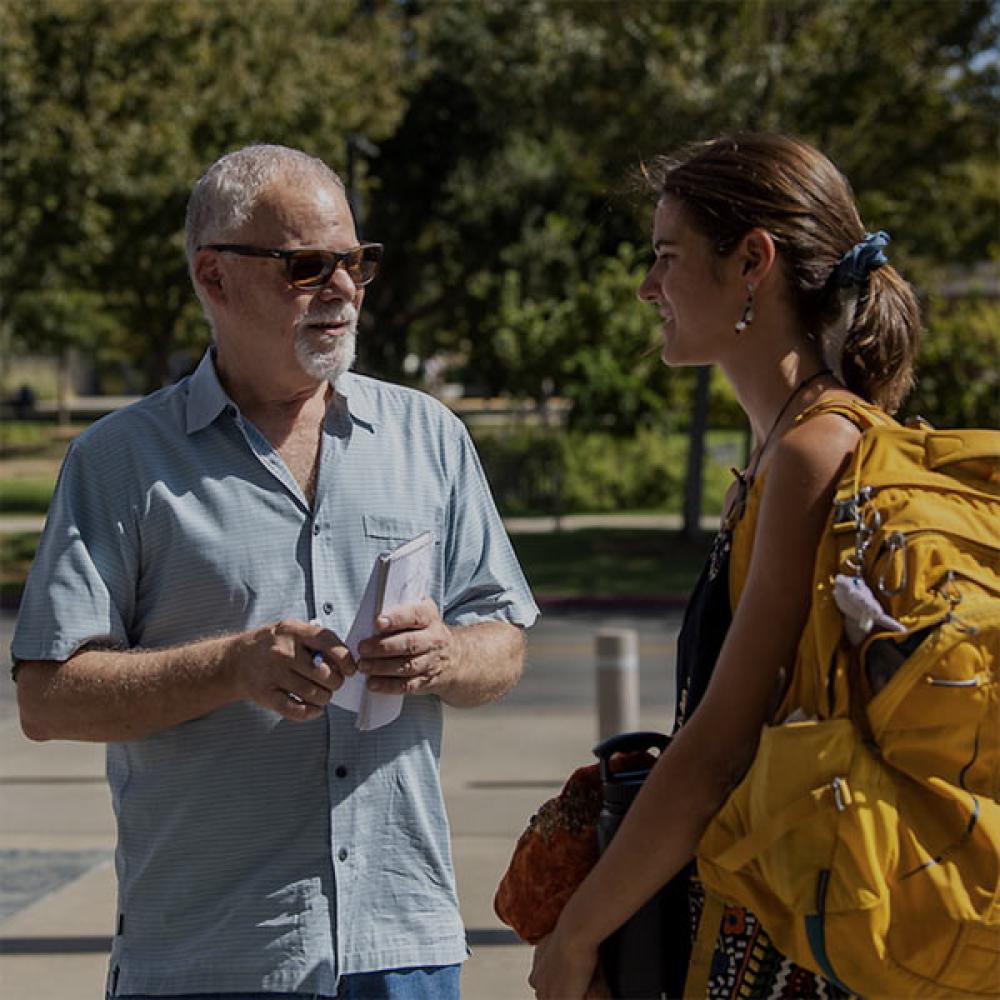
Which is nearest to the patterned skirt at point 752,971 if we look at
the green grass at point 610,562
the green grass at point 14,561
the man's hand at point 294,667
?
the man's hand at point 294,667

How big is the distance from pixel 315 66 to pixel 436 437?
2355cm

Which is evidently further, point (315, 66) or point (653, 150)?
point (315, 66)

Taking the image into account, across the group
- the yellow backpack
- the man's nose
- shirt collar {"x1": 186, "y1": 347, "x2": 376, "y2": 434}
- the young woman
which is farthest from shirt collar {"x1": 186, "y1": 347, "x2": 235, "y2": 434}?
the yellow backpack

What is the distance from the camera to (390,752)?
2.83 m

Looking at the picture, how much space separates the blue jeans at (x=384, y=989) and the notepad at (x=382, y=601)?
422mm

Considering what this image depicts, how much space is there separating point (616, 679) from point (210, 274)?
5.19m

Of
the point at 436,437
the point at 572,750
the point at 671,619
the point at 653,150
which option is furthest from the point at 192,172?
the point at 436,437

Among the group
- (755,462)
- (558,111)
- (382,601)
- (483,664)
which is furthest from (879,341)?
Result: (558,111)

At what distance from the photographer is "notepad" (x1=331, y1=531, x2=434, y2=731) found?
2.47 metres

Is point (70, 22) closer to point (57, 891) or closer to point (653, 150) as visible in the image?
point (653, 150)

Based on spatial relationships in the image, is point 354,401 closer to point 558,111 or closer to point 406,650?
point 406,650

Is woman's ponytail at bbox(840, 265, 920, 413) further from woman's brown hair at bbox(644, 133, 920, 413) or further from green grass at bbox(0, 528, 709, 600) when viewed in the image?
green grass at bbox(0, 528, 709, 600)

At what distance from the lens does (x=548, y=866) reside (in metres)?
2.33

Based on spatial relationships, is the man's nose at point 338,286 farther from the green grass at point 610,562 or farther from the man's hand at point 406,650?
the green grass at point 610,562
